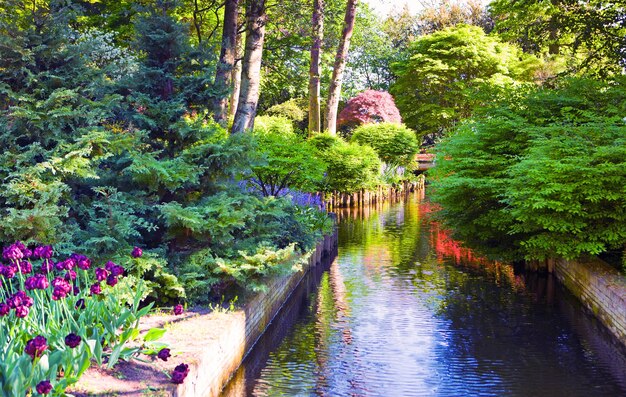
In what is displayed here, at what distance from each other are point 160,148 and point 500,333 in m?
4.16

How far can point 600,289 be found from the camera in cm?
769

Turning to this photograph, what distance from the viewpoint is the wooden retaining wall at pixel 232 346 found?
4824 mm

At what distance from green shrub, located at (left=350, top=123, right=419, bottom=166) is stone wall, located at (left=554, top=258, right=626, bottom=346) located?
1780 cm

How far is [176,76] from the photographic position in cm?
808

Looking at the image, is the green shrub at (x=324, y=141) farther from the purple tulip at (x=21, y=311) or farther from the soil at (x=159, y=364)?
the purple tulip at (x=21, y=311)

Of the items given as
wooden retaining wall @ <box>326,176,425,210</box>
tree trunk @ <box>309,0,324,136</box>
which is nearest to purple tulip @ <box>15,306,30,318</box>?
tree trunk @ <box>309,0,324,136</box>

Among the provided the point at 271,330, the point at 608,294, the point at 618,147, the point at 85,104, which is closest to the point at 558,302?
the point at 608,294

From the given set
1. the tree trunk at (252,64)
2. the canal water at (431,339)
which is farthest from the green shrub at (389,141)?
the canal water at (431,339)

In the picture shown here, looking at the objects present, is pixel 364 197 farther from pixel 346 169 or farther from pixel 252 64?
pixel 252 64

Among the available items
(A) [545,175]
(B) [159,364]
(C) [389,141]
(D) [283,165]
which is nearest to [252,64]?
(D) [283,165]

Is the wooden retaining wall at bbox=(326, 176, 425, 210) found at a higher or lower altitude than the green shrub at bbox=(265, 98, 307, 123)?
lower

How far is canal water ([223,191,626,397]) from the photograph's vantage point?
229 inches

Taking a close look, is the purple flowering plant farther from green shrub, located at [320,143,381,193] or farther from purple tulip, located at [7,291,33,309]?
green shrub, located at [320,143,381,193]

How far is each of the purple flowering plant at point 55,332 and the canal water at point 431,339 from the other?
126 centimetres
